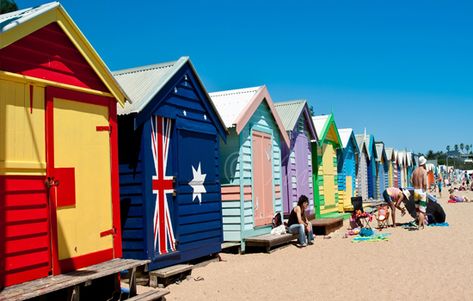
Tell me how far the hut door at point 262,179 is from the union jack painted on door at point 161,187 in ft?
11.6

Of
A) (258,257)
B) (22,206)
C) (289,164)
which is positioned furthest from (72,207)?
(289,164)

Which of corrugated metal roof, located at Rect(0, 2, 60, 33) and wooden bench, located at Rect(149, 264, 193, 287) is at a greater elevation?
corrugated metal roof, located at Rect(0, 2, 60, 33)

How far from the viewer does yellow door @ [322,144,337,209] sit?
59.0 feet

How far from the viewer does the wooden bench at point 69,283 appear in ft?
15.7

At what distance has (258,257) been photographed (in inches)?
411

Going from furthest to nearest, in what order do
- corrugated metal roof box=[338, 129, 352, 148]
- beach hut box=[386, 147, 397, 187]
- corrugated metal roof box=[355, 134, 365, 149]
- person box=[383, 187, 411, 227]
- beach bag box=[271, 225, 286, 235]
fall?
beach hut box=[386, 147, 397, 187], corrugated metal roof box=[355, 134, 365, 149], corrugated metal roof box=[338, 129, 352, 148], person box=[383, 187, 411, 227], beach bag box=[271, 225, 286, 235]

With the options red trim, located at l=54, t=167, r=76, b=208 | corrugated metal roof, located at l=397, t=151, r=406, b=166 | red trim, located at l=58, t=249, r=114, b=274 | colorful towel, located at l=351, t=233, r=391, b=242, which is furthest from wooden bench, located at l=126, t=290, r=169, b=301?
corrugated metal roof, located at l=397, t=151, r=406, b=166

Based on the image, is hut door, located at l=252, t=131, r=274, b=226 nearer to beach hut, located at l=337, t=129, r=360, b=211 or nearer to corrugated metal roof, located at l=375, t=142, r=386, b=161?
beach hut, located at l=337, t=129, r=360, b=211

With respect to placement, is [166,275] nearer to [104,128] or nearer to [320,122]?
[104,128]

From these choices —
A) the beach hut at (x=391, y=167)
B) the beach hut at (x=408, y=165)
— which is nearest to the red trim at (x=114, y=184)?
the beach hut at (x=391, y=167)

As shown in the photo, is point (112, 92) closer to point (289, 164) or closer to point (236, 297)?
point (236, 297)

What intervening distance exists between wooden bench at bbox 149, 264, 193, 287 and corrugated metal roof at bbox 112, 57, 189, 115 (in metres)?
2.45

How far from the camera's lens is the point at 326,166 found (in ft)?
59.5

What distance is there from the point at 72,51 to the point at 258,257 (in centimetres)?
599
